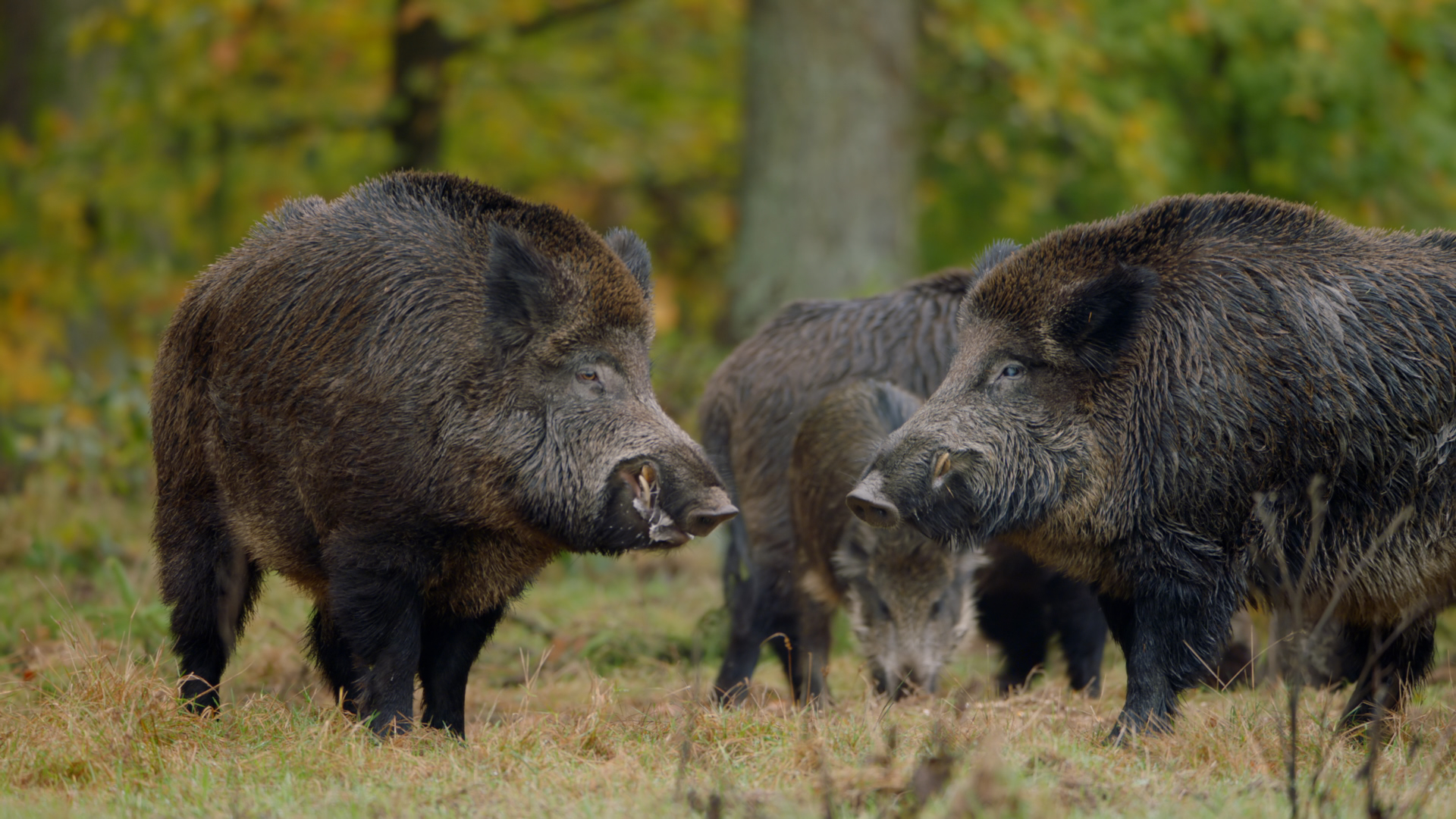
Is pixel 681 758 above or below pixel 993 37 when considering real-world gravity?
below

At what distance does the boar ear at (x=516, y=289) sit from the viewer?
4.78 metres

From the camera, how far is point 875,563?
6184mm

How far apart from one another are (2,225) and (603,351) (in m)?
10.9

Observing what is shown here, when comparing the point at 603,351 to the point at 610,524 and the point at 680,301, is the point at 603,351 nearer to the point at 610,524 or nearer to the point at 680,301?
the point at 610,524

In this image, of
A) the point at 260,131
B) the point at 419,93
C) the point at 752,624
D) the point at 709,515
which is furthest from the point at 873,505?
the point at 260,131

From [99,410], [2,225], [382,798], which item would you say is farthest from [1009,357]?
[2,225]

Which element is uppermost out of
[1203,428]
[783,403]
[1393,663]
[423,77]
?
[423,77]

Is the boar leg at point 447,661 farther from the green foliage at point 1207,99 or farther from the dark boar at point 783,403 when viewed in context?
the green foliage at point 1207,99

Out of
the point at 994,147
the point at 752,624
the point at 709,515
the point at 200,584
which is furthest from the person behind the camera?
the point at 994,147

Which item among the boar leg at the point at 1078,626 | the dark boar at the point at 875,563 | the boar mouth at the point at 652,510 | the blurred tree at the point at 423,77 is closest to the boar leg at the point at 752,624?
the dark boar at the point at 875,563

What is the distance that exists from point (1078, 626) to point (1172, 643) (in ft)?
6.11

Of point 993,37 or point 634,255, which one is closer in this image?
point 634,255

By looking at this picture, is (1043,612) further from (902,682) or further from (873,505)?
(873,505)

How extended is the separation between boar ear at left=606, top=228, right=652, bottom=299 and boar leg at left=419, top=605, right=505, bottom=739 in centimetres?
133
